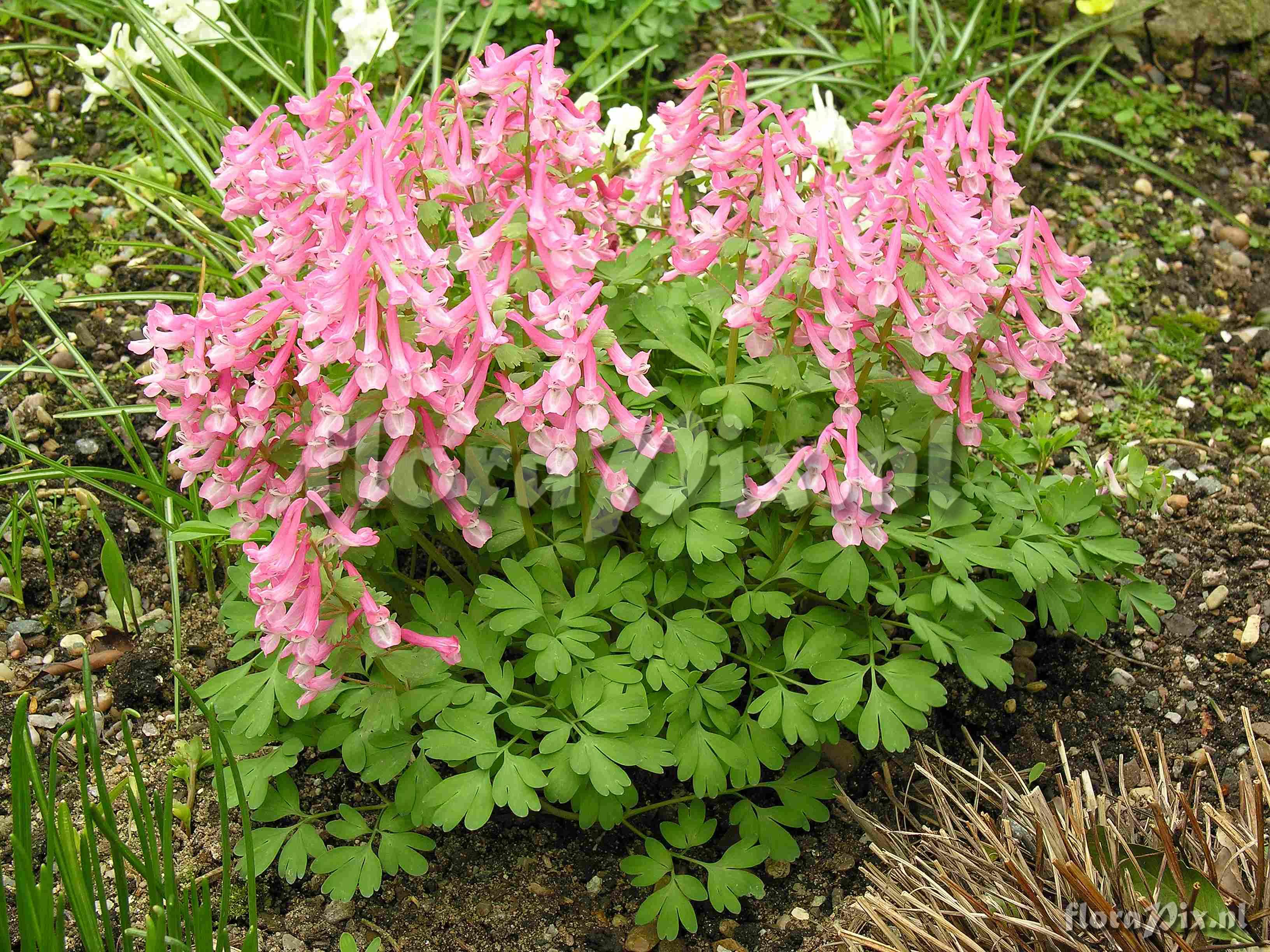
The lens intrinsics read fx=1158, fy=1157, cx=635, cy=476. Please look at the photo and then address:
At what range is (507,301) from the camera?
2.18 meters

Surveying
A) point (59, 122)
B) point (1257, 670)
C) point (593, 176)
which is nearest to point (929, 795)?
point (1257, 670)

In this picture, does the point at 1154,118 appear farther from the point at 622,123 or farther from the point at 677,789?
the point at 677,789

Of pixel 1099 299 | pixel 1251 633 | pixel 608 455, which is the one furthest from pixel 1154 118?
pixel 608 455

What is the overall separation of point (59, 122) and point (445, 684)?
3.44 meters

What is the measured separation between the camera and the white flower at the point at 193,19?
3.88 meters

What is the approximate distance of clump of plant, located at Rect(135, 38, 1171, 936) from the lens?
2217 mm

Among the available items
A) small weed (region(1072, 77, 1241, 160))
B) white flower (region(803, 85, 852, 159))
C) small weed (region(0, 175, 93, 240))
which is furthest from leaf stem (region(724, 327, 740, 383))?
small weed (region(1072, 77, 1241, 160))

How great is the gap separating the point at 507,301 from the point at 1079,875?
1424 mm

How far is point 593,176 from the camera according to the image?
245 cm

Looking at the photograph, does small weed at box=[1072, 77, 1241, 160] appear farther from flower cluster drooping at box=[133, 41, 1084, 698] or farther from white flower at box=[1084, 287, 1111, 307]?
flower cluster drooping at box=[133, 41, 1084, 698]

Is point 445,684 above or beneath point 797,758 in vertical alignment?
above

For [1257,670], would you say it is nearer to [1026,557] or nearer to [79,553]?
[1026,557]

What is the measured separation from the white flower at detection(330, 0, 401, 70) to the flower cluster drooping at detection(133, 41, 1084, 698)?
1.45 m

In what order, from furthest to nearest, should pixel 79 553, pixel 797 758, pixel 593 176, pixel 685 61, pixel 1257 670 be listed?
1. pixel 685 61
2. pixel 79 553
3. pixel 1257 670
4. pixel 797 758
5. pixel 593 176
